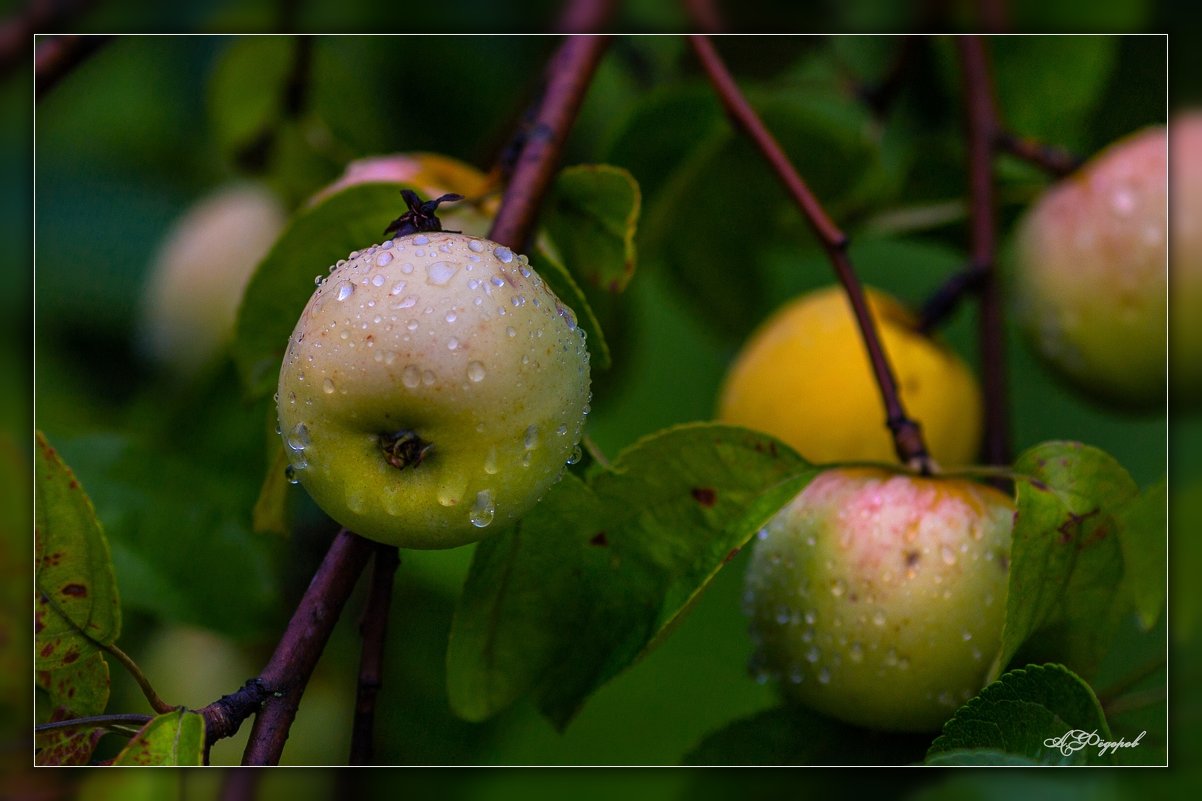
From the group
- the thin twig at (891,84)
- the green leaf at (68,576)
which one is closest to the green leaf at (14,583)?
the green leaf at (68,576)

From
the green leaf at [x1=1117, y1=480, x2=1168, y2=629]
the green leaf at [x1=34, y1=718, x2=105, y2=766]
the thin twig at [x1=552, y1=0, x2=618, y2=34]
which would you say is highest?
the thin twig at [x1=552, y1=0, x2=618, y2=34]

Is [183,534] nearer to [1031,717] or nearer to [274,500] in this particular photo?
[274,500]

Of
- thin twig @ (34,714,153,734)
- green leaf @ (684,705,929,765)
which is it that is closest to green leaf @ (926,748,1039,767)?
green leaf @ (684,705,929,765)

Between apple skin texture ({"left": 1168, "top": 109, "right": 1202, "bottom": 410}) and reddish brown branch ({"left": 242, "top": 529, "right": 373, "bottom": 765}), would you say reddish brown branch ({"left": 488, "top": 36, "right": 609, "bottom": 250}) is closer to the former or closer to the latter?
reddish brown branch ({"left": 242, "top": 529, "right": 373, "bottom": 765})

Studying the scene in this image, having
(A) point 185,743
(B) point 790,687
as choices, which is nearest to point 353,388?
(A) point 185,743

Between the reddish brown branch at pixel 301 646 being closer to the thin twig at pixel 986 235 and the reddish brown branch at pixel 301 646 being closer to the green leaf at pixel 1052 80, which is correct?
the thin twig at pixel 986 235

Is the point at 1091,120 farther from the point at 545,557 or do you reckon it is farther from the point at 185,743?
the point at 185,743

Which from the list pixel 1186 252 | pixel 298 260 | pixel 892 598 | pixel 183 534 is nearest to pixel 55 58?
pixel 298 260
